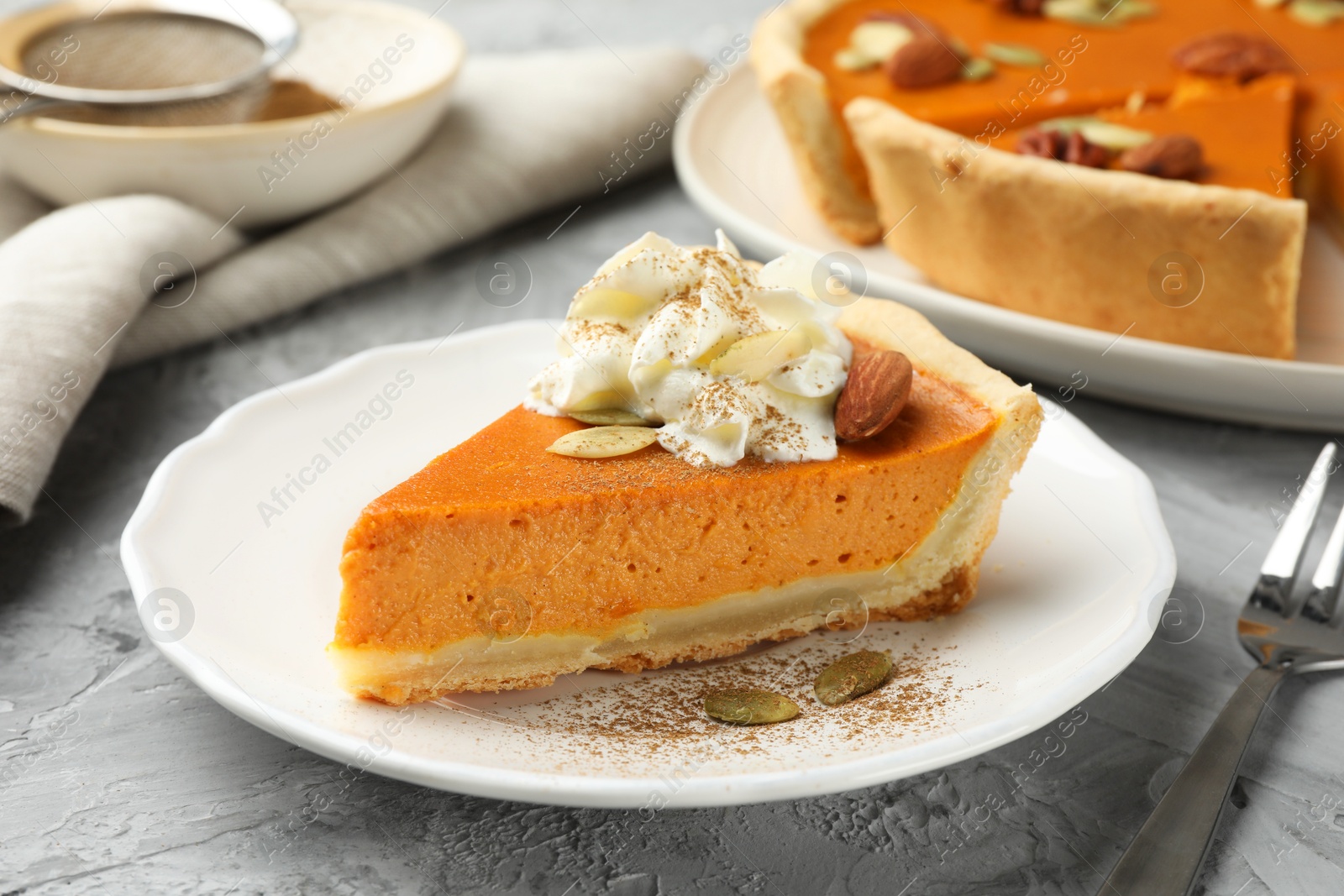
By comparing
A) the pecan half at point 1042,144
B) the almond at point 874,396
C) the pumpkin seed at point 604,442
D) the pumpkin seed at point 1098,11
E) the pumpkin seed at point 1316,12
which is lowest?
the pumpkin seed at point 1316,12

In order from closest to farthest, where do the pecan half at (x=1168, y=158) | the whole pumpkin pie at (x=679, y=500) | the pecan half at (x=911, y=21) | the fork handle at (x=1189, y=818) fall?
the fork handle at (x=1189, y=818), the whole pumpkin pie at (x=679, y=500), the pecan half at (x=1168, y=158), the pecan half at (x=911, y=21)

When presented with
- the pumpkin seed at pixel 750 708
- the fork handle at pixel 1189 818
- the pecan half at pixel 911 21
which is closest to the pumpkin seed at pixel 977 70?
the pecan half at pixel 911 21

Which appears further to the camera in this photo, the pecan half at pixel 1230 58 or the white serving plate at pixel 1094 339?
the pecan half at pixel 1230 58

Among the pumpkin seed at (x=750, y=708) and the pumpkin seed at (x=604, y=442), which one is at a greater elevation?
the pumpkin seed at (x=604, y=442)

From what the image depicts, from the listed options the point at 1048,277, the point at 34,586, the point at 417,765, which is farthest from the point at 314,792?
the point at 1048,277

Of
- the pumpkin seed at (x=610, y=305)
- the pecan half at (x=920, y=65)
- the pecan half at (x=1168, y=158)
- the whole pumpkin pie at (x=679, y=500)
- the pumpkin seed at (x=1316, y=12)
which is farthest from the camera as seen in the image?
the pumpkin seed at (x=1316, y=12)

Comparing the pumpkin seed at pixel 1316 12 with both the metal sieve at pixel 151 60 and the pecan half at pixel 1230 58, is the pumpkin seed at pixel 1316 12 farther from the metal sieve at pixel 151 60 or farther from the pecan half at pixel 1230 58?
the metal sieve at pixel 151 60

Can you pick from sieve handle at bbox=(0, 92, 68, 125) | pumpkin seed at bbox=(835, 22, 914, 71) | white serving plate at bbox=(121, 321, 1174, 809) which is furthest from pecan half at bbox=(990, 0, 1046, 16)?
sieve handle at bbox=(0, 92, 68, 125)

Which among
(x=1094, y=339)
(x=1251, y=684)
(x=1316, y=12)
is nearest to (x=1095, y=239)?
(x=1094, y=339)
